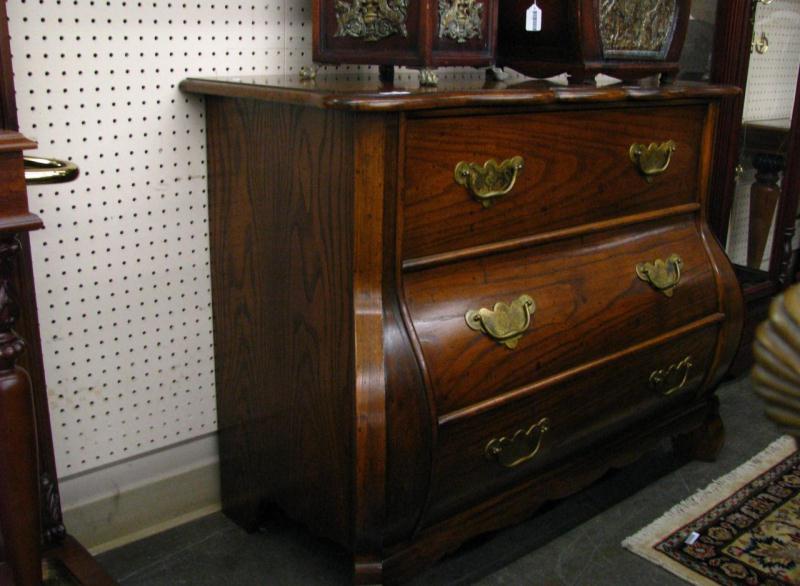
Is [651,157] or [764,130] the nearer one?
[651,157]

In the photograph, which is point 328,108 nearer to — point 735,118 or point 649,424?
point 649,424

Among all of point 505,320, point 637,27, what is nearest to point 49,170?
point 505,320

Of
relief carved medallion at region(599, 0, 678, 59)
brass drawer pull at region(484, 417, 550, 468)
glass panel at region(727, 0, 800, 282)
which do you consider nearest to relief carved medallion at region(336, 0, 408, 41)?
relief carved medallion at region(599, 0, 678, 59)

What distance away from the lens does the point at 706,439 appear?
7.72ft

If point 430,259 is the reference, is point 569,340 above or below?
below

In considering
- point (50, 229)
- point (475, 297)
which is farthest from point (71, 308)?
point (475, 297)

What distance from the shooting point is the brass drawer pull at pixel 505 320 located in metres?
1.63

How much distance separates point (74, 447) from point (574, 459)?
3.57ft

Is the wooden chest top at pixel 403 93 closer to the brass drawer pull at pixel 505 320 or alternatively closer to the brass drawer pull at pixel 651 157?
the brass drawer pull at pixel 651 157

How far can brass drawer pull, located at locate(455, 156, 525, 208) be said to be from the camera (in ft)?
5.18

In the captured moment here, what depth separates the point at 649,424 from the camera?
2148 millimetres

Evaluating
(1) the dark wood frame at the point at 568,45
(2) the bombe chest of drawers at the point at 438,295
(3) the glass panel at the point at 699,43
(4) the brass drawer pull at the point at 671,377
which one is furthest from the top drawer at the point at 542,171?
(3) the glass panel at the point at 699,43

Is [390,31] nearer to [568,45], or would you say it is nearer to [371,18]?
[371,18]

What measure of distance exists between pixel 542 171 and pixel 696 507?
986 mm
